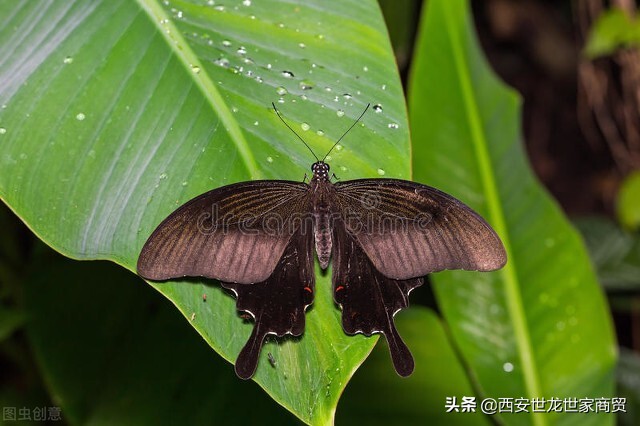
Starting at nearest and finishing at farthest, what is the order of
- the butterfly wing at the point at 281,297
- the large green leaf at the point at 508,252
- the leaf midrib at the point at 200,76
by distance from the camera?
the butterfly wing at the point at 281,297 → the leaf midrib at the point at 200,76 → the large green leaf at the point at 508,252

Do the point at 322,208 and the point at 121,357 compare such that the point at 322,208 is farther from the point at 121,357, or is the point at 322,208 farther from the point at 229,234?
the point at 121,357

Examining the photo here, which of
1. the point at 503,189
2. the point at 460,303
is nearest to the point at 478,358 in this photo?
the point at 460,303

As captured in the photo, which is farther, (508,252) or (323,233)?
(508,252)

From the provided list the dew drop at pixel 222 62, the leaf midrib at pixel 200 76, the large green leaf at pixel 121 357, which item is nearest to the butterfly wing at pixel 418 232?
the leaf midrib at pixel 200 76

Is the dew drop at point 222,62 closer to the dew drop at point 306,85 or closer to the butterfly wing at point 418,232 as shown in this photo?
the dew drop at point 306,85
